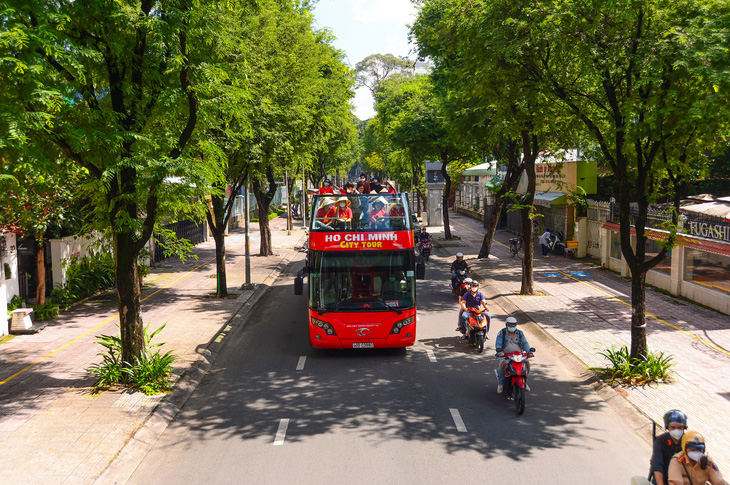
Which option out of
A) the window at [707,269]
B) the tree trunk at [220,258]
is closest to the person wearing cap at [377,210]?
the tree trunk at [220,258]

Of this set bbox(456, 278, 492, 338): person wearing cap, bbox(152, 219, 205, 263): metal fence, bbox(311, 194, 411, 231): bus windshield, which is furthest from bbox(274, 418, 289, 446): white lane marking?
bbox(152, 219, 205, 263): metal fence

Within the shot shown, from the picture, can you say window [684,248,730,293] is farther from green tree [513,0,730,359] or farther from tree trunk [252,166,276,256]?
tree trunk [252,166,276,256]

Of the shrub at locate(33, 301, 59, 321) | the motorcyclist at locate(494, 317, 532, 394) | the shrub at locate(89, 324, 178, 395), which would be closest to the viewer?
the motorcyclist at locate(494, 317, 532, 394)

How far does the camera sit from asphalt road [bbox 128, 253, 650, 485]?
27.0ft

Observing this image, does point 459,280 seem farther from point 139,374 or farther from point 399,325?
point 139,374

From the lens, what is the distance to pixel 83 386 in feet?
38.1

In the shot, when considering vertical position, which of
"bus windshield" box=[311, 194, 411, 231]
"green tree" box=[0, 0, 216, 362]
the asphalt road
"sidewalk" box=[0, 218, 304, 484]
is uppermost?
"green tree" box=[0, 0, 216, 362]

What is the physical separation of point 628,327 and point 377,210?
763 centimetres

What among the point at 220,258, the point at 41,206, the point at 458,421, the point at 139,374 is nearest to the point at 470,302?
the point at 458,421

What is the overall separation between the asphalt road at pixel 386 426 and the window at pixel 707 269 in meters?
6.79

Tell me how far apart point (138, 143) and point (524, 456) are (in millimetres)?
8362

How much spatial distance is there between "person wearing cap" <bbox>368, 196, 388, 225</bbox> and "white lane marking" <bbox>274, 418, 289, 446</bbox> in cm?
524

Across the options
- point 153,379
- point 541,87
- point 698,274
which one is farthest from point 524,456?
point 698,274

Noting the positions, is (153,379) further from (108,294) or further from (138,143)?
(108,294)
